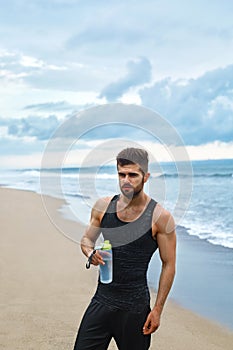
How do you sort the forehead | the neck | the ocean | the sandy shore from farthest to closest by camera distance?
1. the sandy shore
2. the ocean
3. the neck
4. the forehead

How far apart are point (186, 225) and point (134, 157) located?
11308 mm

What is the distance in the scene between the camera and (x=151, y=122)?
3.90 meters

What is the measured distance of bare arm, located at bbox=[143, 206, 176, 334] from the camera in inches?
144

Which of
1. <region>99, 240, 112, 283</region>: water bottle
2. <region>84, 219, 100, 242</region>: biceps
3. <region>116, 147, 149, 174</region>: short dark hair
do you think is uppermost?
<region>116, 147, 149, 174</region>: short dark hair

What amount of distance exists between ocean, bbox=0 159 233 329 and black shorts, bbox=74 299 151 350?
2.77 feet

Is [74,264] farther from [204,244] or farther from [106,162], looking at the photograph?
[106,162]

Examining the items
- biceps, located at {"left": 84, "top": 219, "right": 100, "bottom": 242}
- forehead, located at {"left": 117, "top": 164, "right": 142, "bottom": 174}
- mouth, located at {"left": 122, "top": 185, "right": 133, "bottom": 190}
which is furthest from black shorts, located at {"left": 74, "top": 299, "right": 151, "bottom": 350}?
forehead, located at {"left": 117, "top": 164, "right": 142, "bottom": 174}

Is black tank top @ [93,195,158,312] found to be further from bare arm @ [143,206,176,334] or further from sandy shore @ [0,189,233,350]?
sandy shore @ [0,189,233,350]

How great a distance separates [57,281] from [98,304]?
4666 mm

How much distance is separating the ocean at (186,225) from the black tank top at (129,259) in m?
0.39

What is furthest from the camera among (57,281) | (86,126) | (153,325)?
(57,281)

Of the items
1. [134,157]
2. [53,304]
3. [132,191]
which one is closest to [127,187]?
[132,191]

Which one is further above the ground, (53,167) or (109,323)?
(53,167)

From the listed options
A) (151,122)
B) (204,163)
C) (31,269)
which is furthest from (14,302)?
(204,163)
